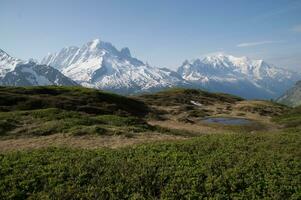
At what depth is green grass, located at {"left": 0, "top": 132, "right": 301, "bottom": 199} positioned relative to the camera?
70.4 ft

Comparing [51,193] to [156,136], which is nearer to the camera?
[51,193]

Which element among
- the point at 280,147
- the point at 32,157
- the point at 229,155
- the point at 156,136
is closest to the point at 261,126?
the point at 156,136

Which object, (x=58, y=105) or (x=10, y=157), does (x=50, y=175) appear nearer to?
(x=10, y=157)

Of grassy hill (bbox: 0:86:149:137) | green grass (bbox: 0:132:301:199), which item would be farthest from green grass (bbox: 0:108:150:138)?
green grass (bbox: 0:132:301:199)

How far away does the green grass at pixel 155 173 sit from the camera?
70.4 feet

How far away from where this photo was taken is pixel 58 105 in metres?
68.2

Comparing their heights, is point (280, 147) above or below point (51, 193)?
above

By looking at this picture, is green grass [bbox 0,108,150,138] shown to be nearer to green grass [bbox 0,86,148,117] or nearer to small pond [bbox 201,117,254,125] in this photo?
green grass [bbox 0,86,148,117]

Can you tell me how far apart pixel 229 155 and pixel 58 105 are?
46896 millimetres

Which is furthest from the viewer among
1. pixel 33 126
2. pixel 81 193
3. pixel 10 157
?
pixel 33 126

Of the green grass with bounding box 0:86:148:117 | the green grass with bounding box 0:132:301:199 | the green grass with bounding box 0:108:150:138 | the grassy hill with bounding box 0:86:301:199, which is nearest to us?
the green grass with bounding box 0:132:301:199

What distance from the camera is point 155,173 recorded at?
23.9m

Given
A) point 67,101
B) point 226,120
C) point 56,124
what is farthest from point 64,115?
point 226,120

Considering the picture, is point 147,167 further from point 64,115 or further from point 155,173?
point 64,115
